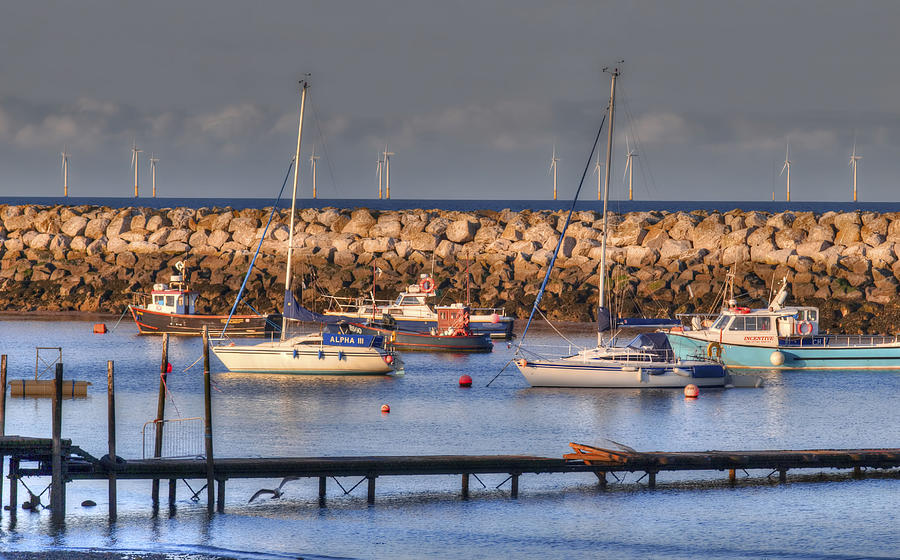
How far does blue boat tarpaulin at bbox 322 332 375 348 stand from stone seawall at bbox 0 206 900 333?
76.4ft

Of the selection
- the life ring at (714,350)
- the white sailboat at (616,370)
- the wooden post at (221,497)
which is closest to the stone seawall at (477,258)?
the life ring at (714,350)

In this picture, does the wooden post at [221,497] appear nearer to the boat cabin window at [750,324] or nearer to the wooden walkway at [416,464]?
the wooden walkway at [416,464]

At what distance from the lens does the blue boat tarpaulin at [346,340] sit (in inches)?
1791

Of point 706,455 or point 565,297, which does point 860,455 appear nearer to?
point 706,455

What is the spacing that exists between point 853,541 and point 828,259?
49.6m

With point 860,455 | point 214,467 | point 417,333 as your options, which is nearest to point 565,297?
point 417,333

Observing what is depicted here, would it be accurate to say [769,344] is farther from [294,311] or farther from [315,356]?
[294,311]

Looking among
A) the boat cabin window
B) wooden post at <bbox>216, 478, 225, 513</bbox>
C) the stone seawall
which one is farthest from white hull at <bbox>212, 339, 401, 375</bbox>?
the stone seawall

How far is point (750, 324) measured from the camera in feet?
160

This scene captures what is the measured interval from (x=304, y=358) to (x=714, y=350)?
1658cm

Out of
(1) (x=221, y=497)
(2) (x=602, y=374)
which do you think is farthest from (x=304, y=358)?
(1) (x=221, y=497)

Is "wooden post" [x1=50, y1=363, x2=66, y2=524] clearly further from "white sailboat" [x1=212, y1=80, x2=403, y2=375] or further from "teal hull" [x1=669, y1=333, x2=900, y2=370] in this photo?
"teal hull" [x1=669, y1=333, x2=900, y2=370]

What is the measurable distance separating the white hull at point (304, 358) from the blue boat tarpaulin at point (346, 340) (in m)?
0.23

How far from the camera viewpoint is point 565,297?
228 ft
